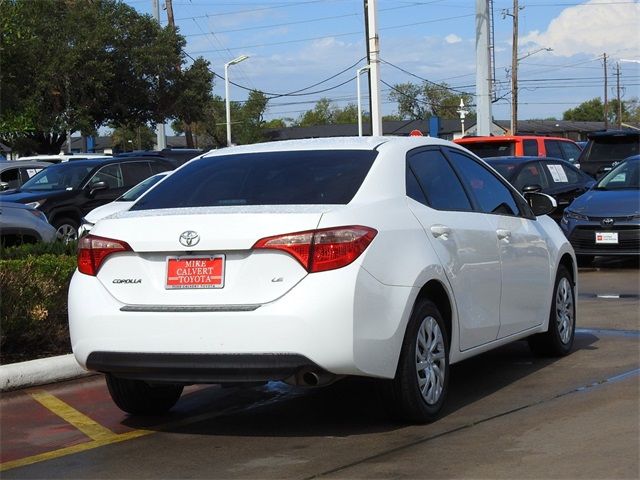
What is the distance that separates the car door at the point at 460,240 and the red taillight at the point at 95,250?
5.62 feet

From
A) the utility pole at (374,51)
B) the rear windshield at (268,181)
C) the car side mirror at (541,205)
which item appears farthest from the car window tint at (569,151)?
the rear windshield at (268,181)

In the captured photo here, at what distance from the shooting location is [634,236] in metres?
13.8

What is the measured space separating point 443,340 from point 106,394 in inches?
102

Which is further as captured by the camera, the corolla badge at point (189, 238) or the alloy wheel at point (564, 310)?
the alloy wheel at point (564, 310)

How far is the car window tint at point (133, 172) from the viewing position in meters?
20.1

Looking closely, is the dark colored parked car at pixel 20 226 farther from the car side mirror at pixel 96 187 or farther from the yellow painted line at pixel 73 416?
the car side mirror at pixel 96 187

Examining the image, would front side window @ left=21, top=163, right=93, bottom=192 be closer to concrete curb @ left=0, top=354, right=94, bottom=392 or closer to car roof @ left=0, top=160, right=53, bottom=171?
car roof @ left=0, top=160, right=53, bottom=171

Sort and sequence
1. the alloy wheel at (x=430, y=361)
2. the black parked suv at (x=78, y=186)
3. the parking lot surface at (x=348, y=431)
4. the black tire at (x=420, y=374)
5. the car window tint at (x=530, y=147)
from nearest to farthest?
the parking lot surface at (x=348, y=431), the black tire at (x=420, y=374), the alloy wheel at (x=430, y=361), the black parked suv at (x=78, y=186), the car window tint at (x=530, y=147)

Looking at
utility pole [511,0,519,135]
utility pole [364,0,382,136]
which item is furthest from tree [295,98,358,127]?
utility pole [364,0,382,136]

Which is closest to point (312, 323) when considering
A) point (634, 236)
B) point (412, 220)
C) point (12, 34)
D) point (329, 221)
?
point (329, 221)

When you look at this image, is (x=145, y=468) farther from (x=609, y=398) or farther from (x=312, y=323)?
(x=609, y=398)

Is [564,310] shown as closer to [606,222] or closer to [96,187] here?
[606,222]

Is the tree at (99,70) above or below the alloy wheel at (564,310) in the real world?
above

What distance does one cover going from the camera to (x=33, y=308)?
838cm
